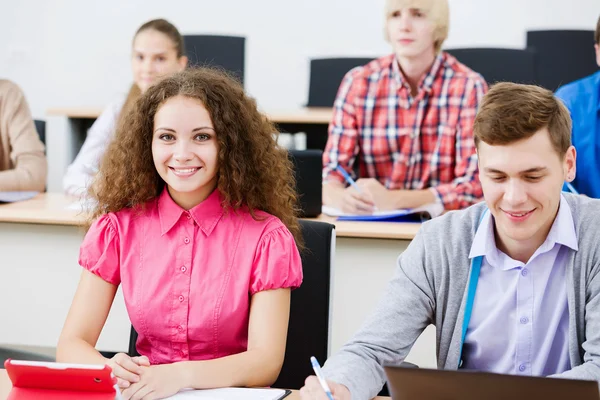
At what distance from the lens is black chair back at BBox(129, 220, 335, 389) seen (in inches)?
66.9

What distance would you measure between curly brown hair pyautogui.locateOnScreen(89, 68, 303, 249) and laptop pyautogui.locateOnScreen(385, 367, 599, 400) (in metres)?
0.64

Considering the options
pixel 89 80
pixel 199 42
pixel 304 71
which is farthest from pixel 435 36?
pixel 89 80

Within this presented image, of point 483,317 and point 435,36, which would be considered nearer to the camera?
point 483,317

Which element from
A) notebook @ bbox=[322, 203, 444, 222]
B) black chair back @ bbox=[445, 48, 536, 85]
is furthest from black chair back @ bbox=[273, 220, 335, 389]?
black chair back @ bbox=[445, 48, 536, 85]

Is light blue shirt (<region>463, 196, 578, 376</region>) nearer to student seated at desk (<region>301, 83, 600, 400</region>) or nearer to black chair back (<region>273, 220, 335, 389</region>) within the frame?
student seated at desk (<region>301, 83, 600, 400</region>)

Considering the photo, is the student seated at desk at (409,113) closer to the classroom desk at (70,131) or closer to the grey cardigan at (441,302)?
the classroom desk at (70,131)

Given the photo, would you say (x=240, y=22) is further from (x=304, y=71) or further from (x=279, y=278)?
(x=279, y=278)

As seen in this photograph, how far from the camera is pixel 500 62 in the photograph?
11.3 feet

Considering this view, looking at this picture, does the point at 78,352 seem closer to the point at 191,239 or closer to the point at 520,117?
the point at 191,239

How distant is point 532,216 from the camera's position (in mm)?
1360

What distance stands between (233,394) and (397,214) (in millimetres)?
1280

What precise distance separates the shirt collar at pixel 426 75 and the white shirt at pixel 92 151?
3.45ft

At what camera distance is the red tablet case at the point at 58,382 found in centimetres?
118

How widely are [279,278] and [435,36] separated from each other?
1.63m
